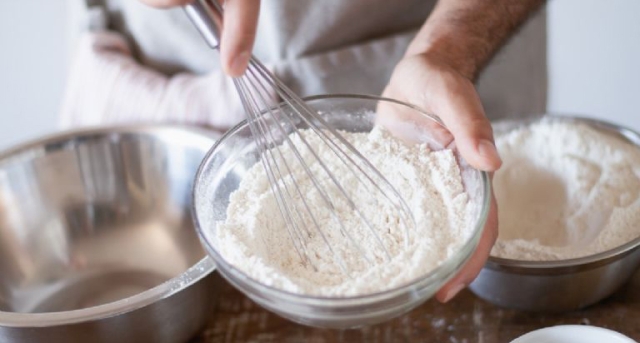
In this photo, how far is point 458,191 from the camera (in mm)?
538

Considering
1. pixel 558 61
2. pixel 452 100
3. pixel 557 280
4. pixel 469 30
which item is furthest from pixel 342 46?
pixel 558 61

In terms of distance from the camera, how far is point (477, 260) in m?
0.56

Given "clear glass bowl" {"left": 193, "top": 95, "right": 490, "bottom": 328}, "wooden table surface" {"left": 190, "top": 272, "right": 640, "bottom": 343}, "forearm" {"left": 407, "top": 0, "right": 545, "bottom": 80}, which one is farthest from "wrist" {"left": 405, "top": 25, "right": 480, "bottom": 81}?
"wooden table surface" {"left": 190, "top": 272, "right": 640, "bottom": 343}

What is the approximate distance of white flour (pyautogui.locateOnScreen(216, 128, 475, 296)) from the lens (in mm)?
480

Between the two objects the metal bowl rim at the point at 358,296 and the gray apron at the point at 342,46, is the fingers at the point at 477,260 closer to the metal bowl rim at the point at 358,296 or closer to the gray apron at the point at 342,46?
the metal bowl rim at the point at 358,296

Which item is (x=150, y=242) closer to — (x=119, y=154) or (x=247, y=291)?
(x=119, y=154)

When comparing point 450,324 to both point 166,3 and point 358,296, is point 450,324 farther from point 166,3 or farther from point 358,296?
point 166,3

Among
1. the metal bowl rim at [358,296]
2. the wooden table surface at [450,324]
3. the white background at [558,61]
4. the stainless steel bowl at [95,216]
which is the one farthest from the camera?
the white background at [558,61]

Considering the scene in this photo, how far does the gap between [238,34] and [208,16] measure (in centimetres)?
4

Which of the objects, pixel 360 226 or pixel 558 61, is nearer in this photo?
pixel 360 226

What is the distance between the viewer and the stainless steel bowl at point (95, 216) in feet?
2.59

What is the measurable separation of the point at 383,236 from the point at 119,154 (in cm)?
45

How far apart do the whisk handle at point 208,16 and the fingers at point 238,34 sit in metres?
0.02

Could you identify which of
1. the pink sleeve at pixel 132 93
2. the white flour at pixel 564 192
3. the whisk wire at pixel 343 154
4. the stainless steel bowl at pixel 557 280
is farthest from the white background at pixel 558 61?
the whisk wire at pixel 343 154
